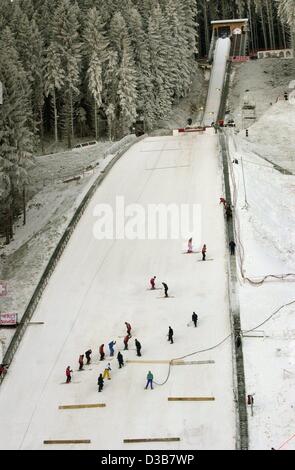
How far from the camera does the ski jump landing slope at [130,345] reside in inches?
941

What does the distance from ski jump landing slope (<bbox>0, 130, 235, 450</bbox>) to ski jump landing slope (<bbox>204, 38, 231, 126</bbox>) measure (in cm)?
3369

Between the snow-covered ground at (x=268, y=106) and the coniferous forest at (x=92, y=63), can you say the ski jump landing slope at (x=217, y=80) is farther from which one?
the coniferous forest at (x=92, y=63)

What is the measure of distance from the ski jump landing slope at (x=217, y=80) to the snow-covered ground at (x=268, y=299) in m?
27.2

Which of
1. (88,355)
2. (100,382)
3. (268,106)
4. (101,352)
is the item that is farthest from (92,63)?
(100,382)

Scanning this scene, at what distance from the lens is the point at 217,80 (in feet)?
280

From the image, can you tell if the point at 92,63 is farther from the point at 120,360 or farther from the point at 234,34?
the point at 120,360

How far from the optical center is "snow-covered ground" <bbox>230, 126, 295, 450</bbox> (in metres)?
23.2

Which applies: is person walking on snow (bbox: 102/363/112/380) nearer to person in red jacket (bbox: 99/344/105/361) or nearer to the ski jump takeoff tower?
person in red jacket (bbox: 99/344/105/361)

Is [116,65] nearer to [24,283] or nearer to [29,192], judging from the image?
[29,192]

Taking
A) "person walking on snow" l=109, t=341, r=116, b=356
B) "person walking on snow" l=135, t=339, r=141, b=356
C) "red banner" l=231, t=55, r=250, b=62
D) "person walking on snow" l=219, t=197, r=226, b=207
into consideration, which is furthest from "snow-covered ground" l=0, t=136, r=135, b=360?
"red banner" l=231, t=55, r=250, b=62

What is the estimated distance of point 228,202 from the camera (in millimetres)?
40875

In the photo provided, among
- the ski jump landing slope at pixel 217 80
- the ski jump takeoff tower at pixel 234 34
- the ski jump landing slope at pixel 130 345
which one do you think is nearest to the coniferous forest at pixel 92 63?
the ski jump landing slope at pixel 217 80

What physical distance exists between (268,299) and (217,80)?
60302mm
